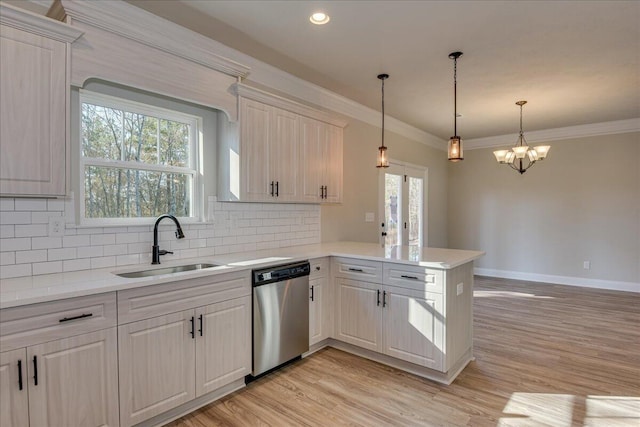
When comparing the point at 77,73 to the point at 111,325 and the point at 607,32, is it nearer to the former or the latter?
the point at 111,325

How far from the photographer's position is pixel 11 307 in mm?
1595

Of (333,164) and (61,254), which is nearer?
(61,254)

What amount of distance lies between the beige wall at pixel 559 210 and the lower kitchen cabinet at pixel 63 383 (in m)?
6.68

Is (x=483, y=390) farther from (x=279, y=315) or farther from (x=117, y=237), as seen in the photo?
(x=117, y=237)

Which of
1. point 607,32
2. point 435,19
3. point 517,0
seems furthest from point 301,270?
point 607,32

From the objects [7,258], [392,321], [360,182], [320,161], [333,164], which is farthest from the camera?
[360,182]

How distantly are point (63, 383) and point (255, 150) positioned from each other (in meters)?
2.10

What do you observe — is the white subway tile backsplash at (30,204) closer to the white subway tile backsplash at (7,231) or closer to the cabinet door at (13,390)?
the white subway tile backsplash at (7,231)

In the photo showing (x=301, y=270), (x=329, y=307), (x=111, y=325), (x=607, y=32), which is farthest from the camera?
(x=329, y=307)

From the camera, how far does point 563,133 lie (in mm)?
6086

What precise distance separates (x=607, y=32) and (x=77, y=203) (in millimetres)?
4150

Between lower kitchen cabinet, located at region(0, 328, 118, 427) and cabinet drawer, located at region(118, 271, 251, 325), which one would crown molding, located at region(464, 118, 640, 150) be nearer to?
cabinet drawer, located at region(118, 271, 251, 325)

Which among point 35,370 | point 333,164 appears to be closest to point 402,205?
point 333,164

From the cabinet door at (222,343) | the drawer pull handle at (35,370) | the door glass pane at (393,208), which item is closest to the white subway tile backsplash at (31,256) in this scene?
the drawer pull handle at (35,370)
